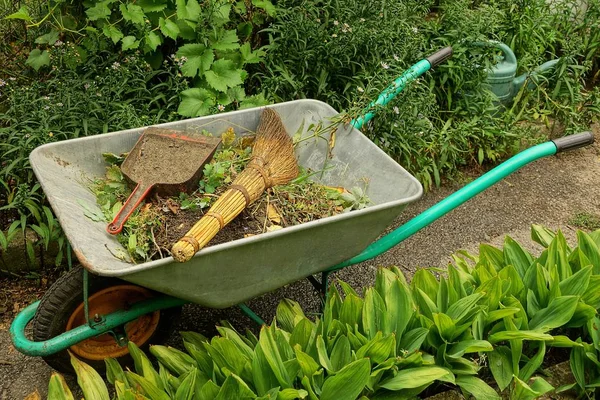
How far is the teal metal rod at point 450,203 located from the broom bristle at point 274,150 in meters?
0.42

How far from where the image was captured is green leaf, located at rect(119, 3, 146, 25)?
304 cm

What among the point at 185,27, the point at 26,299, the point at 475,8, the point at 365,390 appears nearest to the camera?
the point at 365,390

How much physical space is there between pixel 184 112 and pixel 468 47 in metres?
1.92

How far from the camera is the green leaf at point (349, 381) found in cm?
198

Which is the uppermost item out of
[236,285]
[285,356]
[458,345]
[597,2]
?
[236,285]

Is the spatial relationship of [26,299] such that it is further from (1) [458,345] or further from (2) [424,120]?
(2) [424,120]

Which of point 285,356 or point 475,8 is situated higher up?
point 285,356

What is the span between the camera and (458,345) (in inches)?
88.3

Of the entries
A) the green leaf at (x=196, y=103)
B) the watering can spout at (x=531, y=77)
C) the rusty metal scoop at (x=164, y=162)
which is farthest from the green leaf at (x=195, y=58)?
the watering can spout at (x=531, y=77)

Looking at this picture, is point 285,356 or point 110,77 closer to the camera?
point 285,356

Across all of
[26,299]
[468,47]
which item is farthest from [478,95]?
[26,299]

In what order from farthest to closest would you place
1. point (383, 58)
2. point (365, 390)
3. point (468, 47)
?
1. point (468, 47)
2. point (383, 58)
3. point (365, 390)

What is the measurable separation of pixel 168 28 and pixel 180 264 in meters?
1.55

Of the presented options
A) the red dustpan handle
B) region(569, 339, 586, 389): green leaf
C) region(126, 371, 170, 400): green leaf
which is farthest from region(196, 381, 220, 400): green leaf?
region(569, 339, 586, 389): green leaf
